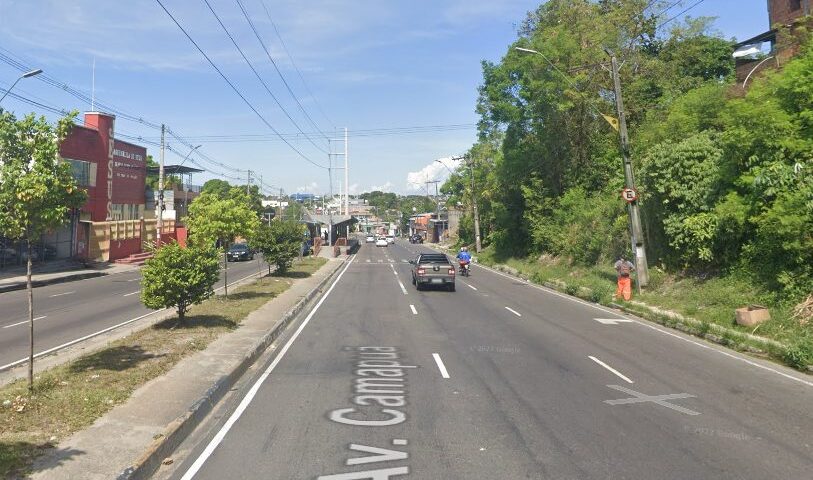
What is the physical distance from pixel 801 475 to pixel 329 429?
490 centimetres

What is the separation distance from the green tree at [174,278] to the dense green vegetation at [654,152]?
1311 cm

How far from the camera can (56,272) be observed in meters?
35.5

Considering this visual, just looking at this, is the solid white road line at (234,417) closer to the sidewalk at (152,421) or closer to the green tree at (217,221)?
the sidewalk at (152,421)

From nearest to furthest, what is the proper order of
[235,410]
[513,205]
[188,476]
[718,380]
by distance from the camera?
[188,476]
[235,410]
[718,380]
[513,205]

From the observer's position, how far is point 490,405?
28.0 ft

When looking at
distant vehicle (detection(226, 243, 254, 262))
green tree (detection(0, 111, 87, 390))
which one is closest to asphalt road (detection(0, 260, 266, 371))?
green tree (detection(0, 111, 87, 390))

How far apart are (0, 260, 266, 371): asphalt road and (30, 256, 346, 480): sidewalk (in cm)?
388

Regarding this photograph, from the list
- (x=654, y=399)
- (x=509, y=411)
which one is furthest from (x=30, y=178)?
(x=654, y=399)

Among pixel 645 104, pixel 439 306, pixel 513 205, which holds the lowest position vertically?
pixel 439 306

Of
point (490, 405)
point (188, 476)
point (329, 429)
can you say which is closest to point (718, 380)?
point (490, 405)

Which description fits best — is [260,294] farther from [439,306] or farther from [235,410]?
[235,410]

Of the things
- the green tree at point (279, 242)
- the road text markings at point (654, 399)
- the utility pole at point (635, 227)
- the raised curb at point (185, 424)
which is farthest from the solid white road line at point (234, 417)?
the green tree at point (279, 242)

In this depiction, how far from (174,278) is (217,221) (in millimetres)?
6470

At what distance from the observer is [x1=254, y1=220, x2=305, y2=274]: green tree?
1177 inches
